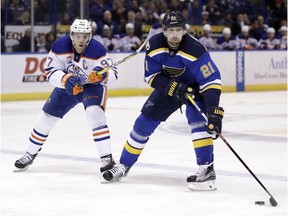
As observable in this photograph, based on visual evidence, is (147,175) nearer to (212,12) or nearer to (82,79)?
(82,79)

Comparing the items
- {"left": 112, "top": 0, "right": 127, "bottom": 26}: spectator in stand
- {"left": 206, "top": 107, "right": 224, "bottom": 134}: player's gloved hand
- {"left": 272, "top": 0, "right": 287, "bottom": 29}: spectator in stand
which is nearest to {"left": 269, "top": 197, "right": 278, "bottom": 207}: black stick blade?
{"left": 206, "top": 107, "right": 224, "bottom": 134}: player's gloved hand

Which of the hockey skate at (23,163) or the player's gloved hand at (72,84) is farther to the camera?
the hockey skate at (23,163)

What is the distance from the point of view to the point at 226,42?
1706 cm

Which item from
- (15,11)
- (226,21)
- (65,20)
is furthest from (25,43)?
(226,21)

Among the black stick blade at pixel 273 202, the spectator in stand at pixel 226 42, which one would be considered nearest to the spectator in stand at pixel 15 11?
the spectator in stand at pixel 226 42

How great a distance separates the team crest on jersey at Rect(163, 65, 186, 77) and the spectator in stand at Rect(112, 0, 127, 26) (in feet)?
34.6

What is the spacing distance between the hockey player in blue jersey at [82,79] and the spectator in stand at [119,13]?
995 cm

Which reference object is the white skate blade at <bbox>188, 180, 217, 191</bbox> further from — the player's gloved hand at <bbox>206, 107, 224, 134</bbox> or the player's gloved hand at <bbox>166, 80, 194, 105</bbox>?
the player's gloved hand at <bbox>166, 80, 194, 105</bbox>

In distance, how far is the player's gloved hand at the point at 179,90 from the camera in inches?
225

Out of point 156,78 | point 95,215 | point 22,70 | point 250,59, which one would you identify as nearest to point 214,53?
point 250,59

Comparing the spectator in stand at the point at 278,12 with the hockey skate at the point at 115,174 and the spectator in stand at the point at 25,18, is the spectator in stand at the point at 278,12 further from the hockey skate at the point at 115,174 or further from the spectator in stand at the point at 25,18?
the hockey skate at the point at 115,174

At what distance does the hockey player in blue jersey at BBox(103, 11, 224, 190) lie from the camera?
18.9ft

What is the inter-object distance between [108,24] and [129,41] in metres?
0.53

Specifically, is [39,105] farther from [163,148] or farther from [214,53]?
[163,148]
